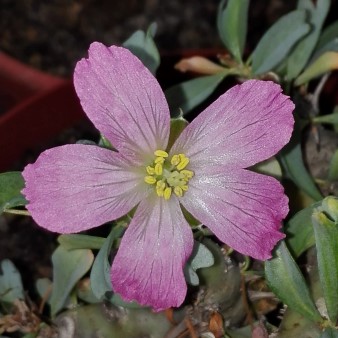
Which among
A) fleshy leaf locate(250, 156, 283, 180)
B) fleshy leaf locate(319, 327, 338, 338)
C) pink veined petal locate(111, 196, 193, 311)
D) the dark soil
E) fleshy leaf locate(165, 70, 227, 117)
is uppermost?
pink veined petal locate(111, 196, 193, 311)

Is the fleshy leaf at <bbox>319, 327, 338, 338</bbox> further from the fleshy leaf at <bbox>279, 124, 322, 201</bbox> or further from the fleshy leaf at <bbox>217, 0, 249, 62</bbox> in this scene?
the fleshy leaf at <bbox>217, 0, 249, 62</bbox>

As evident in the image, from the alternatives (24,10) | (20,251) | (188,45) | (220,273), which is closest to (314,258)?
(220,273)

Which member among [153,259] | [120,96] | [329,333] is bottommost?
[329,333]

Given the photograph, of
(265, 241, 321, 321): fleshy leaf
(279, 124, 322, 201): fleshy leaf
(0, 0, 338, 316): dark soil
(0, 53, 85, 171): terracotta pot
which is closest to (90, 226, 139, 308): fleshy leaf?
(265, 241, 321, 321): fleshy leaf

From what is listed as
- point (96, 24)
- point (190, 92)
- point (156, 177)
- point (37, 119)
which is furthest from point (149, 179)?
point (96, 24)

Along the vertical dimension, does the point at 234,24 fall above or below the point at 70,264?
above

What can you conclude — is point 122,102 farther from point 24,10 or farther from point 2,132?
point 24,10

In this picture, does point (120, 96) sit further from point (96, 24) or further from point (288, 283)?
point (96, 24)
